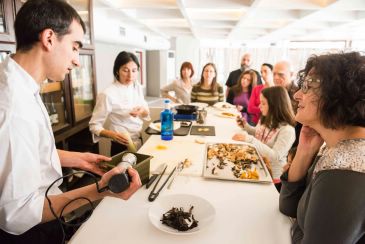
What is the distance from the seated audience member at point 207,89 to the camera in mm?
3442

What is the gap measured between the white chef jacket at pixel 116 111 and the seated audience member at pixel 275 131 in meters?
0.93

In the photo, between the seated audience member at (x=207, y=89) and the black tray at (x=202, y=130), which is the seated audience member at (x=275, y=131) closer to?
the black tray at (x=202, y=130)

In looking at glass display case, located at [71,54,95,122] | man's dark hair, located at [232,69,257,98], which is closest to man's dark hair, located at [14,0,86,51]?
glass display case, located at [71,54,95,122]

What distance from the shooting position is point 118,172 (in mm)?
807

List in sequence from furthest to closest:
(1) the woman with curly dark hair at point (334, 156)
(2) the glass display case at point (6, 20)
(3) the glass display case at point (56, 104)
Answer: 1. (3) the glass display case at point (56, 104)
2. (2) the glass display case at point (6, 20)
3. (1) the woman with curly dark hair at point (334, 156)

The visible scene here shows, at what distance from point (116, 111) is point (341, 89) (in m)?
1.72

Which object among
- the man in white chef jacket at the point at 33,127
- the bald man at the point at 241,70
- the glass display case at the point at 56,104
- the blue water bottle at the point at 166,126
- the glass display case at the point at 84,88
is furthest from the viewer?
the bald man at the point at 241,70

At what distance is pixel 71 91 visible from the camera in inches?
89.5

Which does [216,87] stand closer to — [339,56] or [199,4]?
[199,4]

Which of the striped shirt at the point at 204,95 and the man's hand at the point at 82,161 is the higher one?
the striped shirt at the point at 204,95

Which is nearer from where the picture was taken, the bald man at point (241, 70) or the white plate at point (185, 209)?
the white plate at point (185, 209)

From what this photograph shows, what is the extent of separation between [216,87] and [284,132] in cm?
195

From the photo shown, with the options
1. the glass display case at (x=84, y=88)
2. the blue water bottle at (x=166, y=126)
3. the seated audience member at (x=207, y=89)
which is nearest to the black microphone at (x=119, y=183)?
the blue water bottle at (x=166, y=126)

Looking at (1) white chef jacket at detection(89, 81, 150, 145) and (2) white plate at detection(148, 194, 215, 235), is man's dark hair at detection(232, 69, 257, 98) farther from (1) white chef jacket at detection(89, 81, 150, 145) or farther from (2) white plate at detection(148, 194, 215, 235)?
(2) white plate at detection(148, 194, 215, 235)
